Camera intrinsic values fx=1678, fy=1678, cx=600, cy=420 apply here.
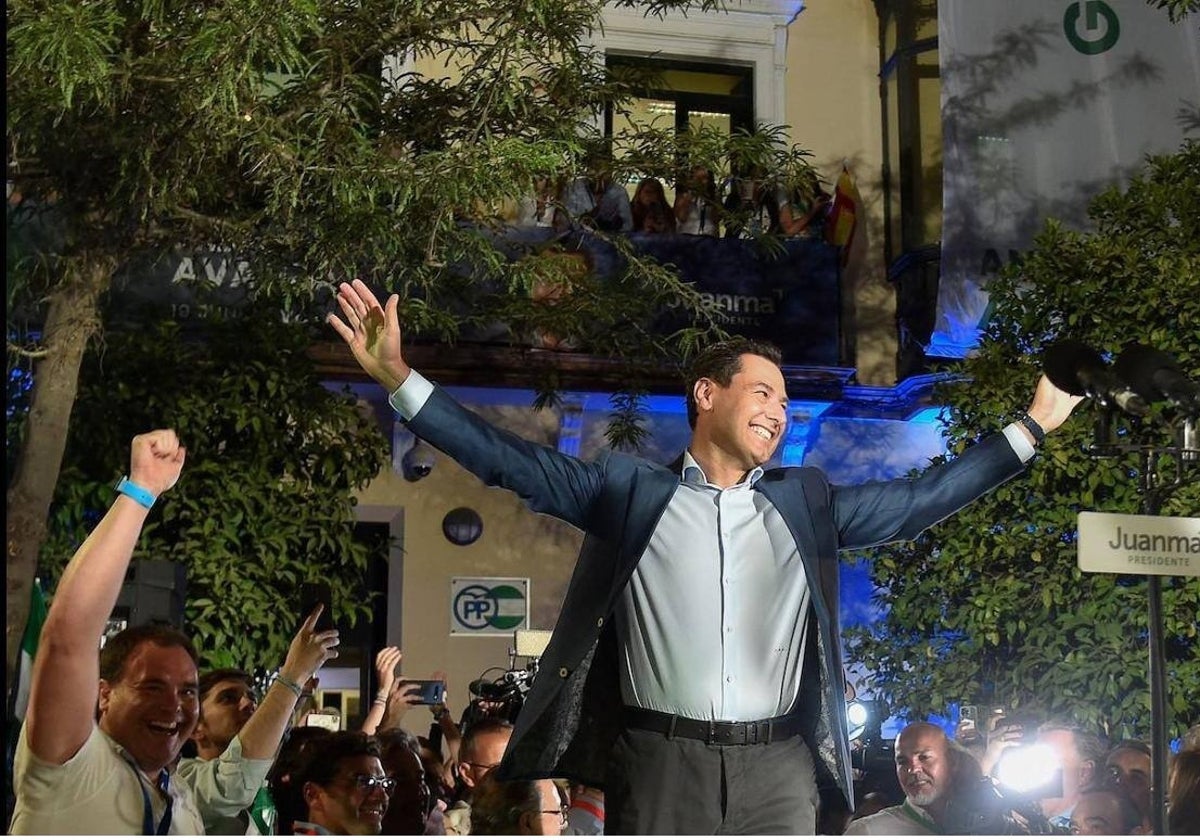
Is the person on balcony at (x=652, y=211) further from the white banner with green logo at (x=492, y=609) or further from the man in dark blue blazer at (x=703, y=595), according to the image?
the man in dark blue blazer at (x=703, y=595)

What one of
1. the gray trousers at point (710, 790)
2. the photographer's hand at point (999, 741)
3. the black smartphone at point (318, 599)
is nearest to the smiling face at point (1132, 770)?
the photographer's hand at point (999, 741)

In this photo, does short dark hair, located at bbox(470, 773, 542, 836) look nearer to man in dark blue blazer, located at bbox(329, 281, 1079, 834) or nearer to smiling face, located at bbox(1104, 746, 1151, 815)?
man in dark blue blazer, located at bbox(329, 281, 1079, 834)

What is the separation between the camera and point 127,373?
491 cm

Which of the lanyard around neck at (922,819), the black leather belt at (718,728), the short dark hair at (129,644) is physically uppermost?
the short dark hair at (129,644)

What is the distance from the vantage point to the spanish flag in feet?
18.8

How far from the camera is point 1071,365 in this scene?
2812 mm

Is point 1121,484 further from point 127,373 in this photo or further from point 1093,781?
point 127,373

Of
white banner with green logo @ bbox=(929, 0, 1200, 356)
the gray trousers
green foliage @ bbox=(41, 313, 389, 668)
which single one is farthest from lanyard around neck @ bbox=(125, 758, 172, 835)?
white banner with green logo @ bbox=(929, 0, 1200, 356)

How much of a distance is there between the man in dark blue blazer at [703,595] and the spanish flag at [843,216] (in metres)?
2.95

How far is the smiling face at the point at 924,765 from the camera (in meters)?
3.54

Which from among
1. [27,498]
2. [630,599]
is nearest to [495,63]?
[27,498]

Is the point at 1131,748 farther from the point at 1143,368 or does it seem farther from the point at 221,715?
the point at 221,715

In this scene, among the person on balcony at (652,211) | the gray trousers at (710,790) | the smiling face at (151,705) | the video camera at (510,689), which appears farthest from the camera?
the person on balcony at (652,211)

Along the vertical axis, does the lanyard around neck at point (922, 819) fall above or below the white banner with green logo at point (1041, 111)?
below
